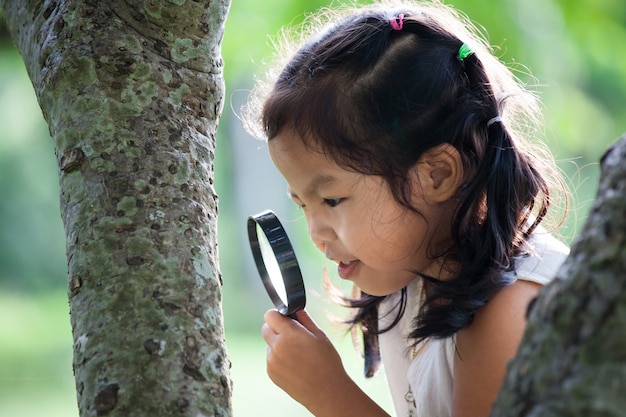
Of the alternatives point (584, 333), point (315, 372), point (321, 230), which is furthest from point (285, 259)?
point (584, 333)

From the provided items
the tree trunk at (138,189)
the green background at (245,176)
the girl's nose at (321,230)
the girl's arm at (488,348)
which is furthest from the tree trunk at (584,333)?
the green background at (245,176)

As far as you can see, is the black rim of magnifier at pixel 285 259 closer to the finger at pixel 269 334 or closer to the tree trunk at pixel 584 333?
the finger at pixel 269 334

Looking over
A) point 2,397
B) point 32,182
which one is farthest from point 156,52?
point 32,182

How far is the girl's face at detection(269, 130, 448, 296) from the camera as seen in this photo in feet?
3.31

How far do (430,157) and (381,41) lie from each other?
0.17 meters

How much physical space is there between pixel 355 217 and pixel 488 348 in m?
0.23

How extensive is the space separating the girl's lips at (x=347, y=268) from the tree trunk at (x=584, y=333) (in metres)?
0.65

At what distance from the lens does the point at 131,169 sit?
691 mm

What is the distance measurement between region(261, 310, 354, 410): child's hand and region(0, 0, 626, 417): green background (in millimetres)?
303

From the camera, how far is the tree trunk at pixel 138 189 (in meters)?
0.60

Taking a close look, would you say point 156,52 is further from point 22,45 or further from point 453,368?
point 453,368

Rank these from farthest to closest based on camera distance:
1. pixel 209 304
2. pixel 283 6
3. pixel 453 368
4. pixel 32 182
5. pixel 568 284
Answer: pixel 32 182, pixel 283 6, pixel 453 368, pixel 209 304, pixel 568 284

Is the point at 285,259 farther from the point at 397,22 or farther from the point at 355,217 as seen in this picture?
the point at 397,22

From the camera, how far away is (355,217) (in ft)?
3.31
